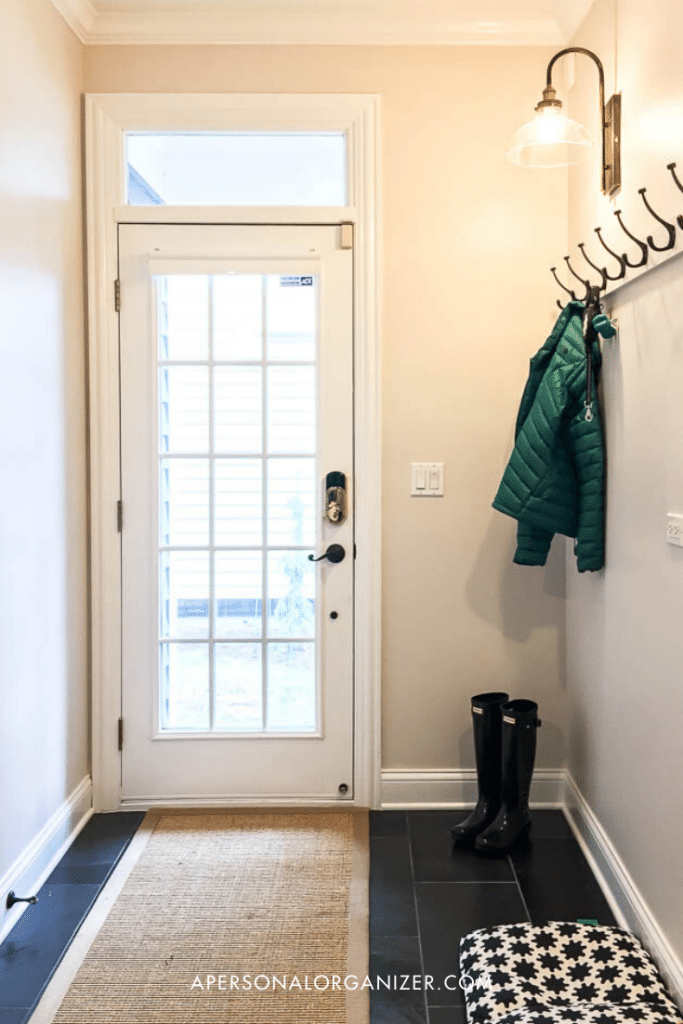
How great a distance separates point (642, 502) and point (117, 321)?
1.80 meters

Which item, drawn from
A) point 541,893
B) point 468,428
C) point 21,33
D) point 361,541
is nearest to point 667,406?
point 468,428

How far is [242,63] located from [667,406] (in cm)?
189

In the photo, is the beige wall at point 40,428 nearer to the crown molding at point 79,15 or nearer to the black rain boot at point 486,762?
the crown molding at point 79,15

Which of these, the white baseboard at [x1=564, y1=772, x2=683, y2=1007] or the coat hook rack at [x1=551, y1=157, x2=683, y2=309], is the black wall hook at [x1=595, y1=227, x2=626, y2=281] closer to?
the coat hook rack at [x1=551, y1=157, x2=683, y2=309]

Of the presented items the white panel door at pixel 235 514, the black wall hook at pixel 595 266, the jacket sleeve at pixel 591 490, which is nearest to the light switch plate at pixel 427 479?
the white panel door at pixel 235 514

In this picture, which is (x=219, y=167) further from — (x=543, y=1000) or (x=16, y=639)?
(x=543, y=1000)

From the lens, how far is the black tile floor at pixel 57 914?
190cm

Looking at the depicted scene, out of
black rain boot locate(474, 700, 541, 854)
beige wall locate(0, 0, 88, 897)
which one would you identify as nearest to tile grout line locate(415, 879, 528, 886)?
black rain boot locate(474, 700, 541, 854)

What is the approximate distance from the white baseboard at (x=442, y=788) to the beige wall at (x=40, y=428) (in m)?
1.07

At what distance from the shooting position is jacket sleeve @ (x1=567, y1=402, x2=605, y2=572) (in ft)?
7.71

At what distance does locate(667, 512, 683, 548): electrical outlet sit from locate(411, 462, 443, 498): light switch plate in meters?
1.05

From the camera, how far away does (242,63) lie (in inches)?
109

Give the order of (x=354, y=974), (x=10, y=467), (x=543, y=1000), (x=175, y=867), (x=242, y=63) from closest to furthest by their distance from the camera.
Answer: (x=543, y=1000) < (x=354, y=974) < (x=10, y=467) < (x=175, y=867) < (x=242, y=63)

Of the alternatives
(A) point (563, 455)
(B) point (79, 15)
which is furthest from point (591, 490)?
(B) point (79, 15)
